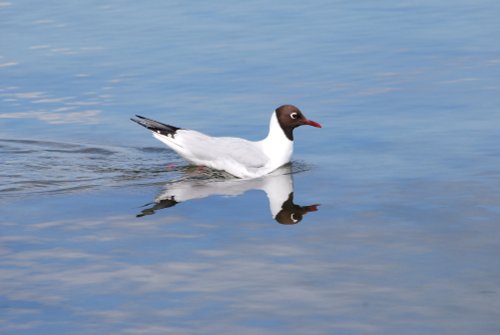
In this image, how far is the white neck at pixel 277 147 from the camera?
1693 centimetres

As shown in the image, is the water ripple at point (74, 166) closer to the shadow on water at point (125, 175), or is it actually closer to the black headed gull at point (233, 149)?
the shadow on water at point (125, 175)

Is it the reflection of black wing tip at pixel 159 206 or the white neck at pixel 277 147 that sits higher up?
the white neck at pixel 277 147

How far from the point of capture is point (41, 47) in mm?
24359

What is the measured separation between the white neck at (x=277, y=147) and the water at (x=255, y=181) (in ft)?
0.62

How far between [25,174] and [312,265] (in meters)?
5.64

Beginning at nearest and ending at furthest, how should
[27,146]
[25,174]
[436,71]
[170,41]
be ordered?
[25,174] < [27,146] < [436,71] < [170,41]

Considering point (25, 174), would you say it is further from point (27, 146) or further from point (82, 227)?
point (82, 227)

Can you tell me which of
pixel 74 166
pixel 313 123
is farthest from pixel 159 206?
pixel 313 123

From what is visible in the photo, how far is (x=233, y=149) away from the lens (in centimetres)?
1658

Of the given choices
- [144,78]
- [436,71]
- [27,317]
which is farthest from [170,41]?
[27,317]

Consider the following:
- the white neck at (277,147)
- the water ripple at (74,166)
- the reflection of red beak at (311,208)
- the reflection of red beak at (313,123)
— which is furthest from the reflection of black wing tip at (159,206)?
the reflection of red beak at (313,123)

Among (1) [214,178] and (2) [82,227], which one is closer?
(2) [82,227]

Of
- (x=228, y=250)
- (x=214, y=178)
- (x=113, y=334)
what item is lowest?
(x=113, y=334)

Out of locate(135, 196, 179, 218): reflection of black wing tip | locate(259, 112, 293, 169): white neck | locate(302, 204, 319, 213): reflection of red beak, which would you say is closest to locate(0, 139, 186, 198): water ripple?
locate(135, 196, 179, 218): reflection of black wing tip
